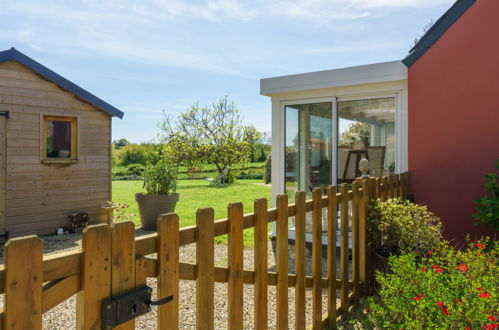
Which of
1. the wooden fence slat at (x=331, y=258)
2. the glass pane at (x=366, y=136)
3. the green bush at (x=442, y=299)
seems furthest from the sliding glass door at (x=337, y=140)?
the green bush at (x=442, y=299)

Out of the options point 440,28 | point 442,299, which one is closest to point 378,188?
point 442,299

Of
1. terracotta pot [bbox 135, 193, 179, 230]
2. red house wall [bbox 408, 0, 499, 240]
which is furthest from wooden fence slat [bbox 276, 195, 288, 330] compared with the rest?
terracotta pot [bbox 135, 193, 179, 230]

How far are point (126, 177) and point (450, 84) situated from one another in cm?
2059

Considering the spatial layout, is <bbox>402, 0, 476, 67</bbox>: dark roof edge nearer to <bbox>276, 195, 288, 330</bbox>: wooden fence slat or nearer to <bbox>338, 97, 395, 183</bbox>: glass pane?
<bbox>338, 97, 395, 183</bbox>: glass pane

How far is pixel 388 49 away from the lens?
13.3 m

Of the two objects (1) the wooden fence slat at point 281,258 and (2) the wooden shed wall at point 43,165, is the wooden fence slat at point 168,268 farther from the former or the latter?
(2) the wooden shed wall at point 43,165

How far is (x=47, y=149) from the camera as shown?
23.0ft

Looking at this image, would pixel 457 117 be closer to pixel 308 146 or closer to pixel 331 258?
pixel 308 146

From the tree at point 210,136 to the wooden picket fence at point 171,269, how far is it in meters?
18.3

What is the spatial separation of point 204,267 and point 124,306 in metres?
0.47

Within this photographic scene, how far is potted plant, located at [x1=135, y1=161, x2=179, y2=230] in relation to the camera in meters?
7.38

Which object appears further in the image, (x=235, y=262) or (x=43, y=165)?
(x=43, y=165)

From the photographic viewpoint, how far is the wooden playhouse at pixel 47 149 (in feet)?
21.3

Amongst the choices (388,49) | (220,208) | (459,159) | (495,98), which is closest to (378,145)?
(459,159)
